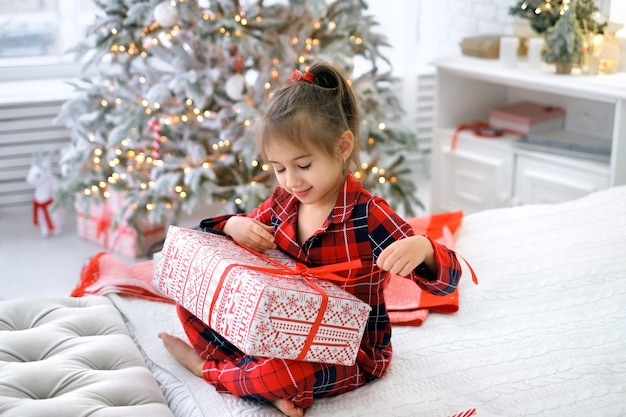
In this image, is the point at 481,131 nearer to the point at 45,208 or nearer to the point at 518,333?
the point at 518,333

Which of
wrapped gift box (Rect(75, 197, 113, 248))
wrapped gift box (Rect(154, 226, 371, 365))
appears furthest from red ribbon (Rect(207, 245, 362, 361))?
wrapped gift box (Rect(75, 197, 113, 248))

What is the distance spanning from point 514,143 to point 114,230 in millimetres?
1583

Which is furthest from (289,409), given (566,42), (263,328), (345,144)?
(566,42)

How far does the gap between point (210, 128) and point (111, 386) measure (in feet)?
5.79

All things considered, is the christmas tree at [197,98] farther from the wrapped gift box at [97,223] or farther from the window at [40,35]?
the window at [40,35]

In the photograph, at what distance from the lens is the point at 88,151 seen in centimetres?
310

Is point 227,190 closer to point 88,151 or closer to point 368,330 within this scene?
point 88,151

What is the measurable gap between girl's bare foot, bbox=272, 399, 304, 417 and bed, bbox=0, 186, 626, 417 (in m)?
0.02

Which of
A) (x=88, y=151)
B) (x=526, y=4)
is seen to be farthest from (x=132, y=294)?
(x=526, y=4)

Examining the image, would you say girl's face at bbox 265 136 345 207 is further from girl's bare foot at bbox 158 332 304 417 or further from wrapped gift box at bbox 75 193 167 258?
wrapped gift box at bbox 75 193 167 258

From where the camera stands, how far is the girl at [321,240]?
56.1 inches

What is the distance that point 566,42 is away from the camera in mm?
2713

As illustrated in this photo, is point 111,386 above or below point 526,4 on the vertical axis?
below

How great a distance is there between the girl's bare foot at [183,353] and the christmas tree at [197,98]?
127 cm
